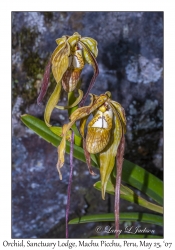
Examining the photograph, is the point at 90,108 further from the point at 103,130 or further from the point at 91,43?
the point at 91,43

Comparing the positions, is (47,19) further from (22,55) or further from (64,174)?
(64,174)

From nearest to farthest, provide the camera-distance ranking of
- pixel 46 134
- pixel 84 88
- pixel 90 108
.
A: pixel 90 108 → pixel 46 134 → pixel 84 88

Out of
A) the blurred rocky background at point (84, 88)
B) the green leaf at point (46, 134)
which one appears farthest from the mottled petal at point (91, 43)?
the blurred rocky background at point (84, 88)

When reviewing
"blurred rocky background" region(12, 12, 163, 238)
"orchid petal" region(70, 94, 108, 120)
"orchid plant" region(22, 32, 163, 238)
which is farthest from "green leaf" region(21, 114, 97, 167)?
"blurred rocky background" region(12, 12, 163, 238)

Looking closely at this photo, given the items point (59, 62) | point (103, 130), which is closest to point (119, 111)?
point (103, 130)

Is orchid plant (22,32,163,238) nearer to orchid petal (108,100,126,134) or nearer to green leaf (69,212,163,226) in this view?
orchid petal (108,100,126,134)

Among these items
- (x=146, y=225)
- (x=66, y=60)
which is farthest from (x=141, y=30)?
(x=146, y=225)
